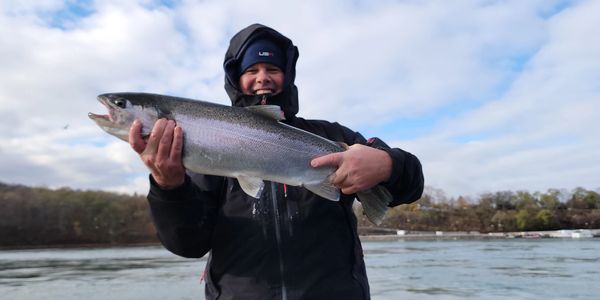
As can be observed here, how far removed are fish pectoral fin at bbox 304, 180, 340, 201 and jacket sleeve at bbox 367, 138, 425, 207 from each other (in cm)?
33

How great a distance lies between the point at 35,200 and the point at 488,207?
13050 cm

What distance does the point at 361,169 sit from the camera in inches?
126

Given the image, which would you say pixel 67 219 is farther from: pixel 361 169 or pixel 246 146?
pixel 361 169

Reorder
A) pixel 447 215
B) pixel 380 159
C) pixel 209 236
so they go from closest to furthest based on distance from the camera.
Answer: pixel 380 159 < pixel 209 236 < pixel 447 215

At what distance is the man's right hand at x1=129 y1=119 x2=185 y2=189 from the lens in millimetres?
3230

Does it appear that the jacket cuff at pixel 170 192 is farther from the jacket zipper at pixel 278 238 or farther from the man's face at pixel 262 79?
the man's face at pixel 262 79

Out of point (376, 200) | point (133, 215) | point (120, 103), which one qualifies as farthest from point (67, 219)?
point (376, 200)

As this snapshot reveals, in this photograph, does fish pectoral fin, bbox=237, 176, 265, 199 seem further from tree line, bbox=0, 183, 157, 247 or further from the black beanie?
tree line, bbox=0, 183, 157, 247

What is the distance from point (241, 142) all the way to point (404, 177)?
1155mm

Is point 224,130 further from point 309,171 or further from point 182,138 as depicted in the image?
point 309,171

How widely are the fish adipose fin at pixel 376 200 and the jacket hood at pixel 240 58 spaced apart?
1.03m

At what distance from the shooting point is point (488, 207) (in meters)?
151

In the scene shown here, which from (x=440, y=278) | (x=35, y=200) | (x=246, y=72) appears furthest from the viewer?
(x=35, y=200)

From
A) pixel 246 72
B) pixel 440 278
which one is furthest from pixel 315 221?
pixel 440 278
